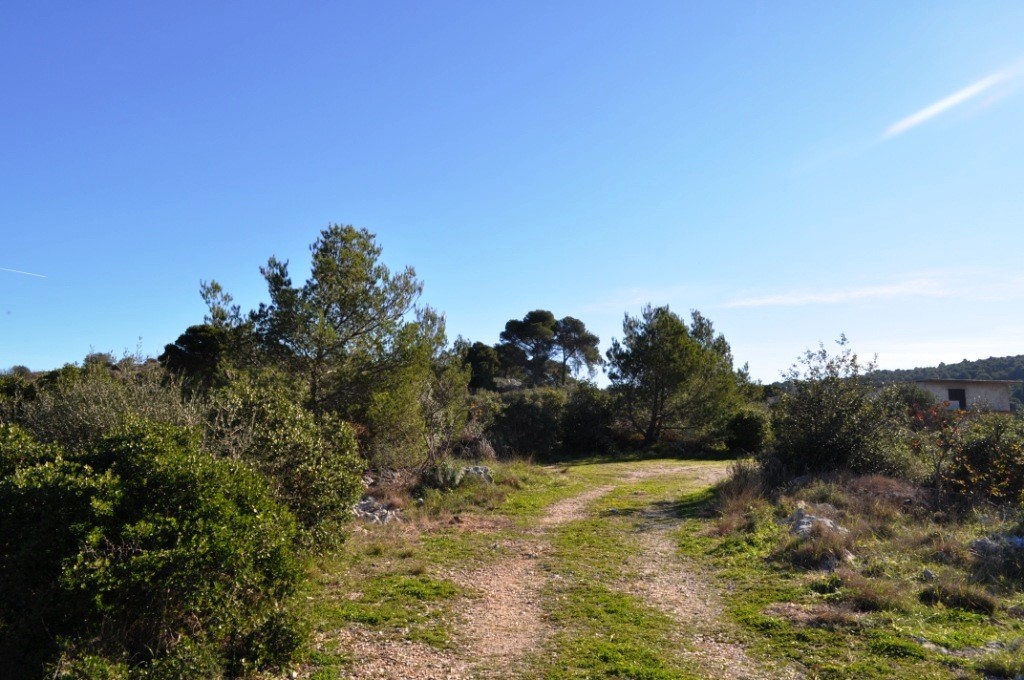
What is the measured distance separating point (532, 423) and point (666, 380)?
745cm

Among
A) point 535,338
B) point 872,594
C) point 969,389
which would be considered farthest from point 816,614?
point 535,338

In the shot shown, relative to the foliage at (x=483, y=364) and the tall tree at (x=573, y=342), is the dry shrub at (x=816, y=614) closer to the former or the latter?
the foliage at (x=483, y=364)

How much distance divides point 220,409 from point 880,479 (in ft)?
44.0

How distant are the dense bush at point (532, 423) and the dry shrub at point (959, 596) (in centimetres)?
2495

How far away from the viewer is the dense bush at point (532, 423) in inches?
1300

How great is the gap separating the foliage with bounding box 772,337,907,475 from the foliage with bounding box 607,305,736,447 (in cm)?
1538

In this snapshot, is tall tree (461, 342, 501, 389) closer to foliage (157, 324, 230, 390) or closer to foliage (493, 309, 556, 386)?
foliage (493, 309, 556, 386)

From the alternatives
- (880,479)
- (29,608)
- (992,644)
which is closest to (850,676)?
(992,644)

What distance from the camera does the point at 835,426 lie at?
53.1ft

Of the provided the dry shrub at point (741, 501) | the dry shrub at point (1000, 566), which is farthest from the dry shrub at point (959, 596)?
the dry shrub at point (741, 501)

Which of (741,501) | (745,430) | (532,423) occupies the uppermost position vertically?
(532,423)

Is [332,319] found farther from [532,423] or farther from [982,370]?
[982,370]

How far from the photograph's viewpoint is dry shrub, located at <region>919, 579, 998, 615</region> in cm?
726

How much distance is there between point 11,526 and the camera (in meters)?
5.13
